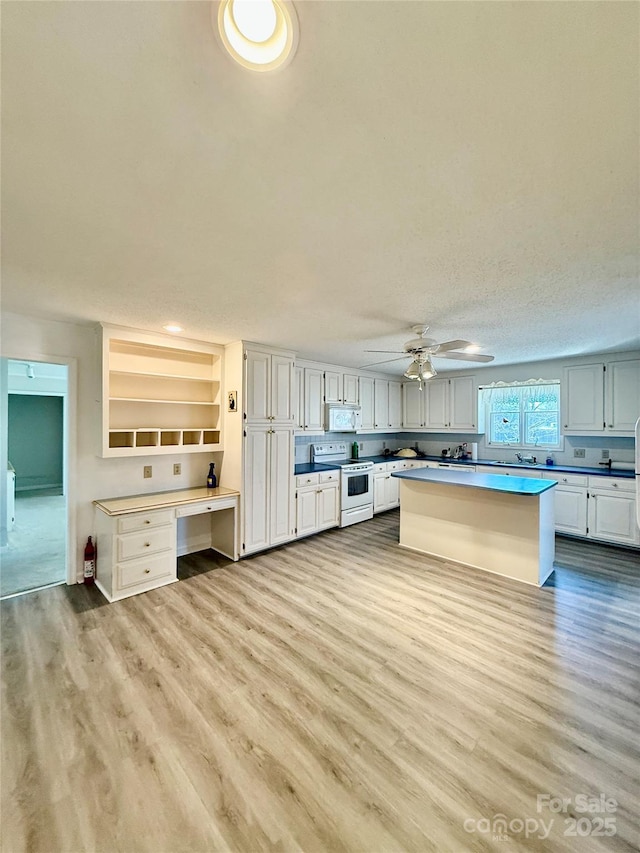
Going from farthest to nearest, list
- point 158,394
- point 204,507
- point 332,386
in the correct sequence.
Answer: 1. point 332,386
2. point 158,394
3. point 204,507

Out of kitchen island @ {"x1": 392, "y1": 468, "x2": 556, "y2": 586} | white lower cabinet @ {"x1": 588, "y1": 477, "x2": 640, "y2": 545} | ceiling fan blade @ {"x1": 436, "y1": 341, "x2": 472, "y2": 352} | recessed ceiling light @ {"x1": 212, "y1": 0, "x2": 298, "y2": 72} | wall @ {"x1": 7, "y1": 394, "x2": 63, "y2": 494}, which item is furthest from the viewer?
wall @ {"x1": 7, "y1": 394, "x2": 63, "y2": 494}

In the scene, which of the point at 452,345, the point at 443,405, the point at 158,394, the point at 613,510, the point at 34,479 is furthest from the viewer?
the point at 34,479

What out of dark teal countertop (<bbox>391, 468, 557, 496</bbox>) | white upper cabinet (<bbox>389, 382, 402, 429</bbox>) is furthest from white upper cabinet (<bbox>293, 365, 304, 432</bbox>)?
white upper cabinet (<bbox>389, 382, 402, 429</bbox>)

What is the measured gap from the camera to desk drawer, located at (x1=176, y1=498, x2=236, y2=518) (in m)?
3.52

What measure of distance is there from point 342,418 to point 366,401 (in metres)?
0.79

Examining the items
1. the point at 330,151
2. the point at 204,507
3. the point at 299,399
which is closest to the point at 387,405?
the point at 299,399

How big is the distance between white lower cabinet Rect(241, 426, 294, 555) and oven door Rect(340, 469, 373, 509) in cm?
101

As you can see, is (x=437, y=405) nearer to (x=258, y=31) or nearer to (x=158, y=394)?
(x=158, y=394)

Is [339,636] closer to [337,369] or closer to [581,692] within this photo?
[581,692]

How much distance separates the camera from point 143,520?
127 inches

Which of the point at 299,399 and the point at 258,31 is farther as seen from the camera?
the point at 299,399

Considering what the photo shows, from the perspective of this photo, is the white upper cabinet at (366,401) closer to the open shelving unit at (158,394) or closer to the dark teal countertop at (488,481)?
the dark teal countertop at (488,481)

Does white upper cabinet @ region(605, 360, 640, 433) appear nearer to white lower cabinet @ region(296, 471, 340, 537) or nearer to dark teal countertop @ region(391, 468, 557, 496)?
dark teal countertop @ region(391, 468, 557, 496)

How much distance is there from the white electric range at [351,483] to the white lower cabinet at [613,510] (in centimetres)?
298
